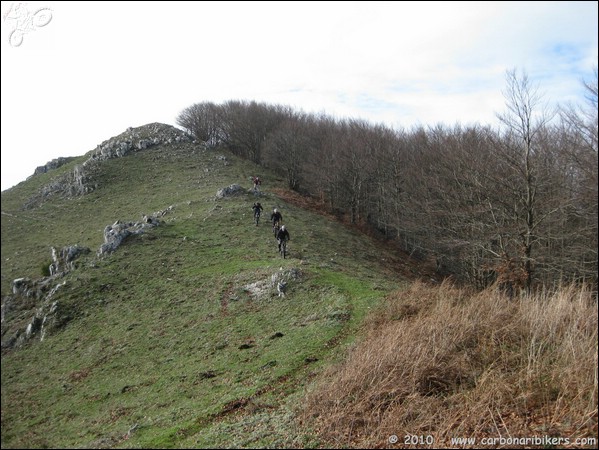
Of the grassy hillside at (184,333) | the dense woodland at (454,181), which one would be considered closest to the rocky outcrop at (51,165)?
the dense woodland at (454,181)

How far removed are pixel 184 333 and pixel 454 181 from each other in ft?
86.8

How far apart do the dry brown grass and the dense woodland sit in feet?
6.68

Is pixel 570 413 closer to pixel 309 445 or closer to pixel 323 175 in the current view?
pixel 309 445

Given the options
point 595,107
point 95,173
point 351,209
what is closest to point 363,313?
point 595,107

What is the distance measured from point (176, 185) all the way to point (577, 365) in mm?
48971

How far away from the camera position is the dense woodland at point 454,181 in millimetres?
12203

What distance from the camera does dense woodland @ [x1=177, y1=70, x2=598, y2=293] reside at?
12.2 metres

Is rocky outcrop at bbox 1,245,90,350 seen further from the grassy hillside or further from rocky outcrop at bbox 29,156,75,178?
rocky outcrop at bbox 29,156,75,178

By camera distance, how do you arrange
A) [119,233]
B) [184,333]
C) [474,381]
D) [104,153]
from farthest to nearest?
[104,153] → [119,233] → [184,333] → [474,381]

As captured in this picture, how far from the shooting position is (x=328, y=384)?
9.66m

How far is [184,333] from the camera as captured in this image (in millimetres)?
18062

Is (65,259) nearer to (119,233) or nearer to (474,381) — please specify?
(119,233)

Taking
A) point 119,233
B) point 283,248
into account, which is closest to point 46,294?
point 119,233

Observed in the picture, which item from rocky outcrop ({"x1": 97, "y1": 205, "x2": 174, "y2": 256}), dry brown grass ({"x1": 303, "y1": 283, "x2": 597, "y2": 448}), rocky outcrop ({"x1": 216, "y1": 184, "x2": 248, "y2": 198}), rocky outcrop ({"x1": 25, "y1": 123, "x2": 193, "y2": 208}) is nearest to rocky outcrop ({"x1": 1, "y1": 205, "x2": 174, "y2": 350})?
rocky outcrop ({"x1": 97, "y1": 205, "x2": 174, "y2": 256})
